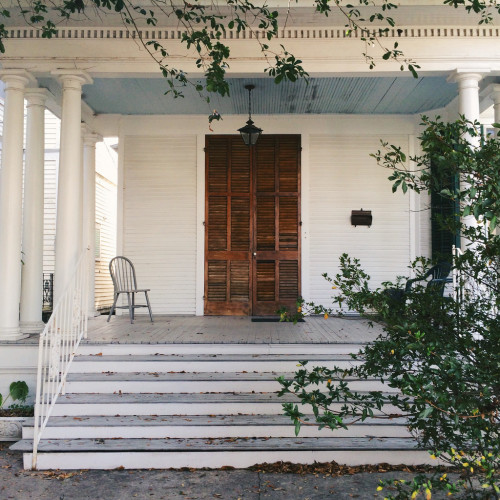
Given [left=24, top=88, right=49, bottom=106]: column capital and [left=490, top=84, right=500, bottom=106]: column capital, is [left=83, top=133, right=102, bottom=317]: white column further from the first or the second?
[left=490, top=84, right=500, bottom=106]: column capital

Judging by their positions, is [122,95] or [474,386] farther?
[122,95]

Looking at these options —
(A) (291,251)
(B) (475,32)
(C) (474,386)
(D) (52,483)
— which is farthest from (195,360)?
(B) (475,32)

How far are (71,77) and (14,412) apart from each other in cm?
313

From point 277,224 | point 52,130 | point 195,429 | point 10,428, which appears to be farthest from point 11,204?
point 52,130

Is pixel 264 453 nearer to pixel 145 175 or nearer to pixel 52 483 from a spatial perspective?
pixel 52 483

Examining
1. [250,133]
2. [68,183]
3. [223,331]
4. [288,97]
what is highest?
[288,97]

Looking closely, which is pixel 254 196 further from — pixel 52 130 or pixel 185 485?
pixel 185 485

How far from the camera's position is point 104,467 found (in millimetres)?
3307

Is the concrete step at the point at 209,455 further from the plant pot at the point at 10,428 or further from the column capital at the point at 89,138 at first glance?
the column capital at the point at 89,138

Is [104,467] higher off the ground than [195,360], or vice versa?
[195,360]

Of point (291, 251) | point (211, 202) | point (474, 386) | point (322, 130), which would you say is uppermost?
point (322, 130)

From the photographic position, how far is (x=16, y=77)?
5.08m

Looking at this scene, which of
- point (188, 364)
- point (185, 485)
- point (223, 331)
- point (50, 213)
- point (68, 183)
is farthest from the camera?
point (50, 213)

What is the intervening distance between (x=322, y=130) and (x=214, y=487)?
5416 millimetres
